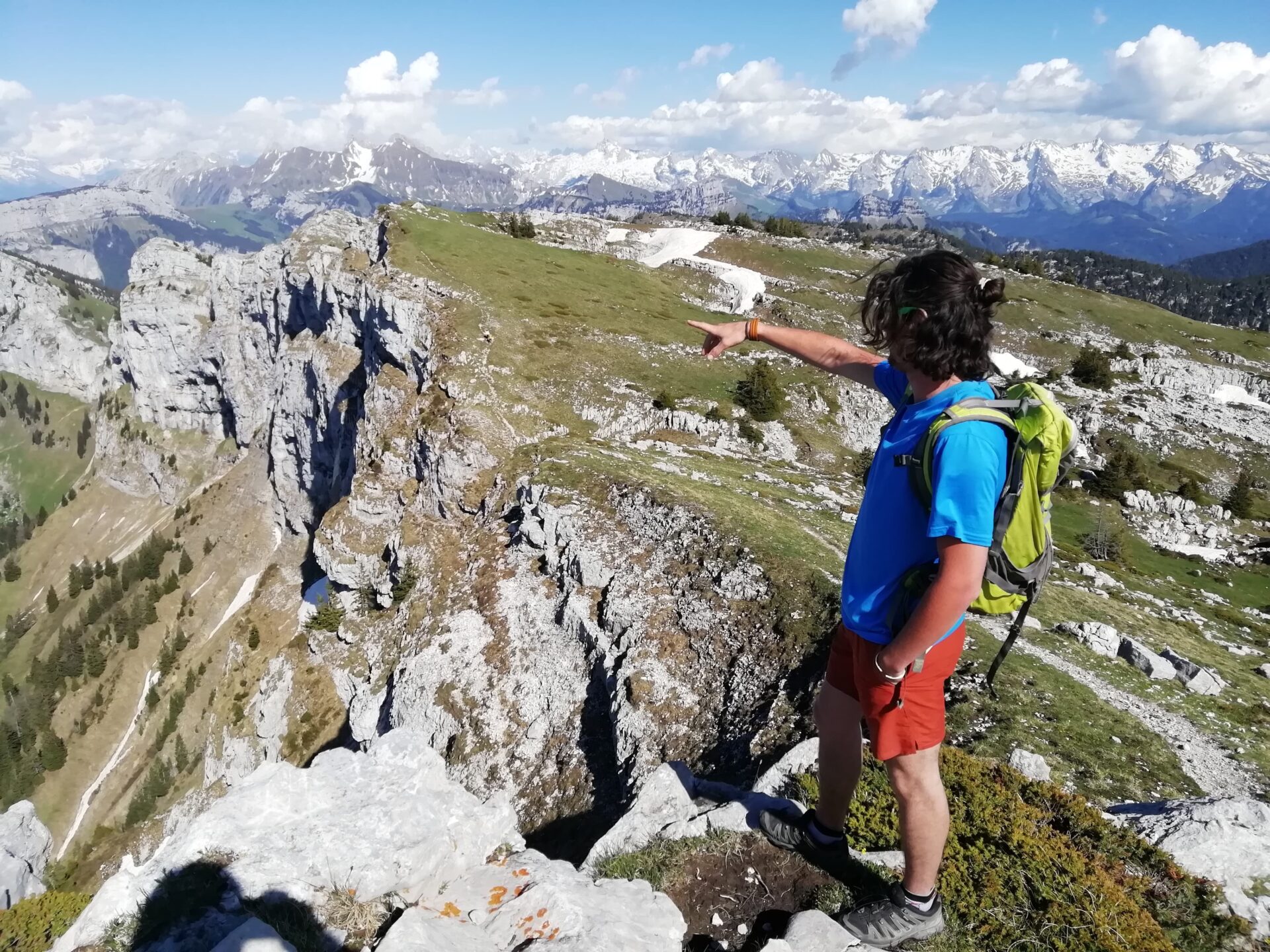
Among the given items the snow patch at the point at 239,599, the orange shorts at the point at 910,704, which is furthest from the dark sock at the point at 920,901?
the snow patch at the point at 239,599

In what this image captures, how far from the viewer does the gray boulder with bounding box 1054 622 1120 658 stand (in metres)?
19.0

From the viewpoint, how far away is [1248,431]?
6350 cm

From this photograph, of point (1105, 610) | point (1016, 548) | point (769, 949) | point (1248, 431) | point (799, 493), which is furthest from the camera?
point (1248, 431)

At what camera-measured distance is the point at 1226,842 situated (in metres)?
7.73

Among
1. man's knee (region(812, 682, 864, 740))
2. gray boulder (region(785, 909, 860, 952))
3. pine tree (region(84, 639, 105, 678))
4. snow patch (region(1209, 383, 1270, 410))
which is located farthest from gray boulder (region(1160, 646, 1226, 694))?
pine tree (region(84, 639, 105, 678))

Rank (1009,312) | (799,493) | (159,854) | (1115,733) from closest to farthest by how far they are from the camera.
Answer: (159,854)
(1115,733)
(799,493)
(1009,312)

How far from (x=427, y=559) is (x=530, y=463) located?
305 inches

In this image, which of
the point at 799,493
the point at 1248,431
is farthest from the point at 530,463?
the point at 1248,431

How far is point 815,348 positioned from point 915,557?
294cm

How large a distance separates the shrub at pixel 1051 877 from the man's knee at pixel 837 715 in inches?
84.4

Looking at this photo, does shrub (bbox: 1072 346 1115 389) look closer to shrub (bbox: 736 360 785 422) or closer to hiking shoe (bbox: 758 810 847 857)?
shrub (bbox: 736 360 785 422)

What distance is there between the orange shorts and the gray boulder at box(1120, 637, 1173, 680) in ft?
55.3

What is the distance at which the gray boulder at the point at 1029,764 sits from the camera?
36.0ft

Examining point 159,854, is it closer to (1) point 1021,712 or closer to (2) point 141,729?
(1) point 1021,712
